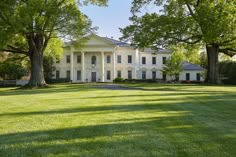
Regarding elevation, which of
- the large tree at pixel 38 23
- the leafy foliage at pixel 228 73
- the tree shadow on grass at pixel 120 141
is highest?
the large tree at pixel 38 23

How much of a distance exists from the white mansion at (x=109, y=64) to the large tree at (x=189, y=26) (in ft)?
118

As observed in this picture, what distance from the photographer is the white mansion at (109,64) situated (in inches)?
3388

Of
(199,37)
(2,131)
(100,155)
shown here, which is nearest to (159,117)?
(2,131)

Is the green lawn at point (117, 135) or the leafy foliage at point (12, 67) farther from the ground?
the leafy foliage at point (12, 67)

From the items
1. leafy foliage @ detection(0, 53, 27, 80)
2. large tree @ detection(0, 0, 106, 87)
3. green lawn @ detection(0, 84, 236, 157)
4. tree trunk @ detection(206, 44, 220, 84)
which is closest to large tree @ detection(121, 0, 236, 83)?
tree trunk @ detection(206, 44, 220, 84)

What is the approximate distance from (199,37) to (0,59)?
3501 centimetres

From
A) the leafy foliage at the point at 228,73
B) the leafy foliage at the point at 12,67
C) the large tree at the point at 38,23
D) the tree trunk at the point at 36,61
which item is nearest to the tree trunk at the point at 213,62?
the leafy foliage at the point at 228,73

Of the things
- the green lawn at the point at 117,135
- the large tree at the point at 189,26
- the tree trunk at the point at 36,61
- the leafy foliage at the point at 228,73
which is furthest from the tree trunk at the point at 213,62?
the green lawn at the point at 117,135

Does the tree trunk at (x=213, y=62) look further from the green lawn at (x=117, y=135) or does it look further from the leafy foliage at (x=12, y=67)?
the green lawn at (x=117, y=135)

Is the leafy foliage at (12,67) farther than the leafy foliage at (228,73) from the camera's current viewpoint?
Yes

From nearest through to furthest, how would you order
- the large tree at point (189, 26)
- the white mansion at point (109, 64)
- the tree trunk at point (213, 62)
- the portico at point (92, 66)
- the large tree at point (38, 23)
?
the large tree at point (38, 23)
the large tree at point (189, 26)
the tree trunk at point (213, 62)
the white mansion at point (109, 64)
the portico at point (92, 66)

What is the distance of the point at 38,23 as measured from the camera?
40031mm

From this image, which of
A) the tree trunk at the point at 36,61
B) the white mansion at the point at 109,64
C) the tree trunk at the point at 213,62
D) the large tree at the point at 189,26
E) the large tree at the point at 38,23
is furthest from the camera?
the white mansion at the point at 109,64

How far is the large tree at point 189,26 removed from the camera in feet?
137
